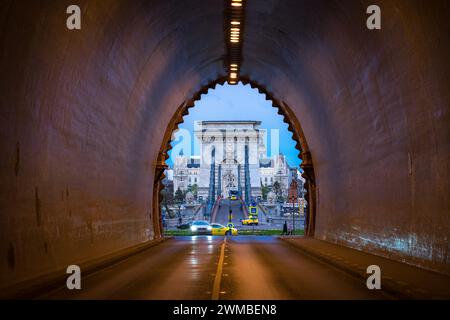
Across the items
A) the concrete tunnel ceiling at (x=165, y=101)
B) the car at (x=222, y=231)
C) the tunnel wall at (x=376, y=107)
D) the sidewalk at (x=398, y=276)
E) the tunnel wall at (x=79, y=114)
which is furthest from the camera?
the car at (x=222, y=231)

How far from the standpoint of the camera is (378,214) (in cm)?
1923

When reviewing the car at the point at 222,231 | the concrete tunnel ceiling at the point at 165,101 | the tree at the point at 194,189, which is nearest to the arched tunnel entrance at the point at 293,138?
the concrete tunnel ceiling at the point at 165,101

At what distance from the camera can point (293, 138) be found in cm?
3459

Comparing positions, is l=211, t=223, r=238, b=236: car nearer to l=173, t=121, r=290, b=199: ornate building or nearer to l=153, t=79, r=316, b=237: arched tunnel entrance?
l=153, t=79, r=316, b=237: arched tunnel entrance

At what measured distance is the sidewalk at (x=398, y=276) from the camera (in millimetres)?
Answer: 10930

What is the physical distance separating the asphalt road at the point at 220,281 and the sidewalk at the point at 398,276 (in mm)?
259

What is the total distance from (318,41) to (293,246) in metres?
11.0

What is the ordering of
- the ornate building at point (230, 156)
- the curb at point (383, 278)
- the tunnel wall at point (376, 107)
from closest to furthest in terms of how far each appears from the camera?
the curb at point (383, 278) → the tunnel wall at point (376, 107) → the ornate building at point (230, 156)

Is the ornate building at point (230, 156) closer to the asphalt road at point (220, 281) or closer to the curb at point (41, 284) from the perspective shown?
the asphalt road at point (220, 281)

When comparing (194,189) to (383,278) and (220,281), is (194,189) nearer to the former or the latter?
(220,281)

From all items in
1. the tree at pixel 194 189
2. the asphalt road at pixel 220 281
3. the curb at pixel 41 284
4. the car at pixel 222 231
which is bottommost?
the car at pixel 222 231

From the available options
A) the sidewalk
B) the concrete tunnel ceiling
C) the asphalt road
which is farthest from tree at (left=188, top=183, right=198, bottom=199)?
the asphalt road

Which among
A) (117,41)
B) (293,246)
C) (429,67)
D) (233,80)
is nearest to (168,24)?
(117,41)
